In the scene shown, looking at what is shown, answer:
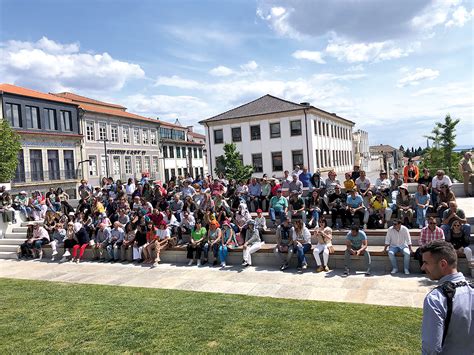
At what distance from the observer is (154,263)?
39.9 ft

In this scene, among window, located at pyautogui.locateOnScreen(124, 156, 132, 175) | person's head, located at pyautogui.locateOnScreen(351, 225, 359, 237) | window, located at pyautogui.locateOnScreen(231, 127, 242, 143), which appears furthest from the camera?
window, located at pyautogui.locateOnScreen(124, 156, 132, 175)

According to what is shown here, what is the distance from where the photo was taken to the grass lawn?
5.64 m

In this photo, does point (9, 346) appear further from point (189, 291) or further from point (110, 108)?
point (110, 108)

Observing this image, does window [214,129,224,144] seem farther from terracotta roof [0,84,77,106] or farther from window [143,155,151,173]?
terracotta roof [0,84,77,106]

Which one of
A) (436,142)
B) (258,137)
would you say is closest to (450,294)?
(258,137)

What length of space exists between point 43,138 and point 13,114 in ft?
12.7

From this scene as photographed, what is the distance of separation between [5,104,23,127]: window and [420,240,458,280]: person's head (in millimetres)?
39804

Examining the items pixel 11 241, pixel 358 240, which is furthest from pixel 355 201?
pixel 11 241

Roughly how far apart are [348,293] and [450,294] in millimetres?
5684

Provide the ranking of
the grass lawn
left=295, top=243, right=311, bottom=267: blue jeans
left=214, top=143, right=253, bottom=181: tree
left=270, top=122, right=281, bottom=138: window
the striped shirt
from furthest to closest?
left=270, top=122, right=281, bottom=138: window < left=214, top=143, right=253, bottom=181: tree < left=295, top=243, right=311, bottom=267: blue jeans < the striped shirt < the grass lawn

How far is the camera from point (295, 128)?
42156 millimetres

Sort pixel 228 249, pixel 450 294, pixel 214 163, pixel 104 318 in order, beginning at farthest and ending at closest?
pixel 214 163 → pixel 228 249 → pixel 104 318 → pixel 450 294

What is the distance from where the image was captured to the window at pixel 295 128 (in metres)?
41.9

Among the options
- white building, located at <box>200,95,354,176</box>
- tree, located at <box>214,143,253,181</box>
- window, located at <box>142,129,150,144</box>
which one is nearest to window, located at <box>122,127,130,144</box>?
window, located at <box>142,129,150,144</box>
